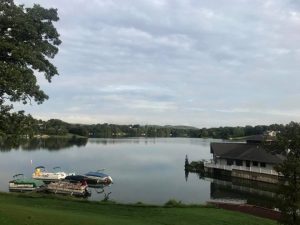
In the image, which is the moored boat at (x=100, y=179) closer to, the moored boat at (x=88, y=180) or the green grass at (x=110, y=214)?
the moored boat at (x=88, y=180)

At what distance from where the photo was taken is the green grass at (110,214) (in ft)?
60.1

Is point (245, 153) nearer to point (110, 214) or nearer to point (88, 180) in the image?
point (88, 180)

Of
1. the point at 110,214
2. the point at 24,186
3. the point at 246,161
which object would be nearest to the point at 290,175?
the point at 110,214

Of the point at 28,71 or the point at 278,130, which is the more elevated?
the point at 28,71

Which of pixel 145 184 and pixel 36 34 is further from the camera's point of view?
pixel 145 184

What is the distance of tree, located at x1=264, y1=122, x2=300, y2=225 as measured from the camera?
17.5 m

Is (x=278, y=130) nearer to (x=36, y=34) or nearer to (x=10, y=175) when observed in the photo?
(x=36, y=34)

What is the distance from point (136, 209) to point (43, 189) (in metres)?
26.5

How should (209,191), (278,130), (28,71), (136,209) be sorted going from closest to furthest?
(28,71), (278,130), (136,209), (209,191)

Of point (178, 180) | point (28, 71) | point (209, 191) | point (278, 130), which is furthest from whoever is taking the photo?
point (178, 180)

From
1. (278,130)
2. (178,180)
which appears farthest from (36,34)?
(178,180)

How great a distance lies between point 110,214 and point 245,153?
51.1 m

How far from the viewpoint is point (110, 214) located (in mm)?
24219

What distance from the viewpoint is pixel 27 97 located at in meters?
16.6
